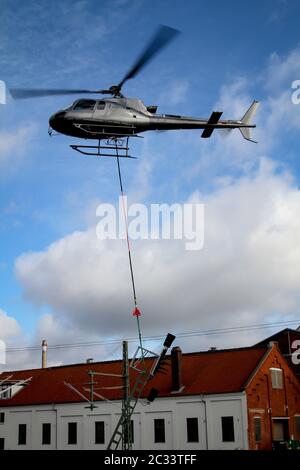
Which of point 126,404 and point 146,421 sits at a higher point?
point 146,421

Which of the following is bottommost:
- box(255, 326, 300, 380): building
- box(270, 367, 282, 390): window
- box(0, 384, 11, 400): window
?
box(270, 367, 282, 390): window

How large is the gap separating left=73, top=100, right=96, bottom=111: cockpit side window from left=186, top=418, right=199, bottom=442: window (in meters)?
24.0

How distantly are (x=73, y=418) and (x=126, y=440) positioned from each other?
60.0 ft

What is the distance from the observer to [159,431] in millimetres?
43906

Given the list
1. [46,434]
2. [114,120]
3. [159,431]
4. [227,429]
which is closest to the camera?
[114,120]

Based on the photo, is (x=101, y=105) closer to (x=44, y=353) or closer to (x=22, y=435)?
(x=22, y=435)

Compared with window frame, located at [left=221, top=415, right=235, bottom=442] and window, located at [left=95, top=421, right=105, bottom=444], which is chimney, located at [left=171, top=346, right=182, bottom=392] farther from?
window, located at [left=95, top=421, right=105, bottom=444]

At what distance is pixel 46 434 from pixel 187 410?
12960mm

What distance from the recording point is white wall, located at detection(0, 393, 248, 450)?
41281 millimetres

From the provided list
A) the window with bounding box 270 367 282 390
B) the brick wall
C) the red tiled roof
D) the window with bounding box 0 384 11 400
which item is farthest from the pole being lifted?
the window with bounding box 0 384 11 400

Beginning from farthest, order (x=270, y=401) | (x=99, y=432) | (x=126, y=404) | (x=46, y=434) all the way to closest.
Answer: (x=46, y=434) → (x=99, y=432) → (x=270, y=401) → (x=126, y=404)

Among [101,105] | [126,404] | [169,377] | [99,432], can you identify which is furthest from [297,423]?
[101,105]

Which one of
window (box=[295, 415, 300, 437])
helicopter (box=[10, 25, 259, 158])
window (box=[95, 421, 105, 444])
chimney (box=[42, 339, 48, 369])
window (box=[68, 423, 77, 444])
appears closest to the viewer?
helicopter (box=[10, 25, 259, 158])
